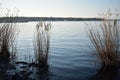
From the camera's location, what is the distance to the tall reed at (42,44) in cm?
856

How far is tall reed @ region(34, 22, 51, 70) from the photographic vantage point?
856cm

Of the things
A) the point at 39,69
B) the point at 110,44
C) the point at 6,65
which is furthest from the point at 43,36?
the point at 110,44

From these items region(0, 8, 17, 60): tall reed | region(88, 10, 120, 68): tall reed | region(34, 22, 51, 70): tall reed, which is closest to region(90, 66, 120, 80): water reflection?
region(88, 10, 120, 68): tall reed

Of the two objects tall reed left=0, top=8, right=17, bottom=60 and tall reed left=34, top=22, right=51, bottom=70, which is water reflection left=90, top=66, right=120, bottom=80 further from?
tall reed left=0, top=8, right=17, bottom=60

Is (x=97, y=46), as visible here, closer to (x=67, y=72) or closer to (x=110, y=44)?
(x=110, y=44)

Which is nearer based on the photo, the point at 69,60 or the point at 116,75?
the point at 116,75

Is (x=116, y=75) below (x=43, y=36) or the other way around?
below

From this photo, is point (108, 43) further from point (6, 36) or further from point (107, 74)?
point (6, 36)

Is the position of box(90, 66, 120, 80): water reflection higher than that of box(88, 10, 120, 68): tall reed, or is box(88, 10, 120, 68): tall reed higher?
box(88, 10, 120, 68): tall reed

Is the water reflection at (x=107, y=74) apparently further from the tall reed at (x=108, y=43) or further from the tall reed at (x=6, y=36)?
the tall reed at (x=6, y=36)

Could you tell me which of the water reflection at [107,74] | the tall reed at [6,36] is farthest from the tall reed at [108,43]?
the tall reed at [6,36]

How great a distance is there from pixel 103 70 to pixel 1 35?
13.4 feet

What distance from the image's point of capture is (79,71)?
8.45m

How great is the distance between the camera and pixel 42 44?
28.4ft
